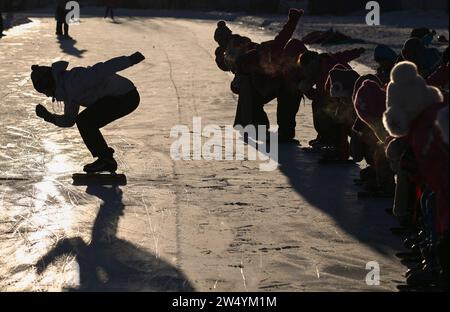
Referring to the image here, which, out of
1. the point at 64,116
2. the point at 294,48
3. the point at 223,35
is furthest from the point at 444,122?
the point at 223,35

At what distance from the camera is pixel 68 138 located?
15.5 m

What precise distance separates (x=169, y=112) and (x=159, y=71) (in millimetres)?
7695

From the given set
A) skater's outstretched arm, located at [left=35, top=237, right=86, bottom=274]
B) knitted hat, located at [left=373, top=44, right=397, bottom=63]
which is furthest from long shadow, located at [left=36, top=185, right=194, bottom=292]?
knitted hat, located at [left=373, top=44, right=397, bottom=63]

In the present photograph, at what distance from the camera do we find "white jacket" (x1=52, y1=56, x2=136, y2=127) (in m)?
11.7

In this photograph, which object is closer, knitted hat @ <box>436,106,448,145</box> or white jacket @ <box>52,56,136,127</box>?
knitted hat @ <box>436,106,448,145</box>

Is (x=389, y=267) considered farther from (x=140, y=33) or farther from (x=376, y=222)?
(x=140, y=33)

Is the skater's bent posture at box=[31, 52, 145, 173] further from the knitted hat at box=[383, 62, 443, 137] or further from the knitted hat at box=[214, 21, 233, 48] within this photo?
the knitted hat at box=[383, 62, 443, 137]

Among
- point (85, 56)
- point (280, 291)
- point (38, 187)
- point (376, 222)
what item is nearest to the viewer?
point (280, 291)

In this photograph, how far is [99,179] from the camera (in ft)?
40.4

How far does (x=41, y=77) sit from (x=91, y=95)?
688 mm

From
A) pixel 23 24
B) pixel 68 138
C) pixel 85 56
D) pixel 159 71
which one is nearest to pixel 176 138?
pixel 68 138

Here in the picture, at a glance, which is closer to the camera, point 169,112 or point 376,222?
point 376,222

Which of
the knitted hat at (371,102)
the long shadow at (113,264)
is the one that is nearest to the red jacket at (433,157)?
the knitted hat at (371,102)

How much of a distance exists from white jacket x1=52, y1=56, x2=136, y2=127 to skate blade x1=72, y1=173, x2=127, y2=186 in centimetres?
57
